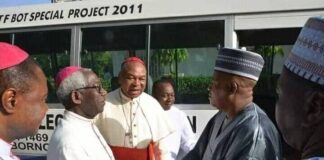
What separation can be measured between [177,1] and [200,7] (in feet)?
0.94

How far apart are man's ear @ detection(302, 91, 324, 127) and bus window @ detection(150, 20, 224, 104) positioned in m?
4.67

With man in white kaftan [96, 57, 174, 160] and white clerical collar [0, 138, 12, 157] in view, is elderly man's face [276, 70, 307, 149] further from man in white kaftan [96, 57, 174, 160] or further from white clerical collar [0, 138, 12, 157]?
man in white kaftan [96, 57, 174, 160]

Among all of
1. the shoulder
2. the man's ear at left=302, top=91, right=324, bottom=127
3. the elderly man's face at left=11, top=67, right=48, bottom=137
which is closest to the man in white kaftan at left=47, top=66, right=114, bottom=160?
the shoulder

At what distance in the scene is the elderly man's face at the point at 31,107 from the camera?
185 centimetres

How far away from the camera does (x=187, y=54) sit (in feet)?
20.6

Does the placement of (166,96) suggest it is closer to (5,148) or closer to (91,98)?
(91,98)

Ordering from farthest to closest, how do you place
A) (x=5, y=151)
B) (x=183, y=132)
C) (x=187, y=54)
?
(x=187, y=54)
(x=183, y=132)
(x=5, y=151)

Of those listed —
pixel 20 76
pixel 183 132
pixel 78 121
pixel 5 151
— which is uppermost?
pixel 20 76

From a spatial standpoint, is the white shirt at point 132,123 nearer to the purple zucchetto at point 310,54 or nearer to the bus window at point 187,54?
the bus window at point 187,54

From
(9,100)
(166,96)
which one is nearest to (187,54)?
(166,96)

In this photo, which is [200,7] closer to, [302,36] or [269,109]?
[269,109]

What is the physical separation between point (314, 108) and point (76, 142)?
6.27ft

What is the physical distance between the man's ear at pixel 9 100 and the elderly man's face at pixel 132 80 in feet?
8.16

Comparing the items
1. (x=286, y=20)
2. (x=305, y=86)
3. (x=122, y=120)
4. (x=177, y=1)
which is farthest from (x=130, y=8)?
(x=305, y=86)
